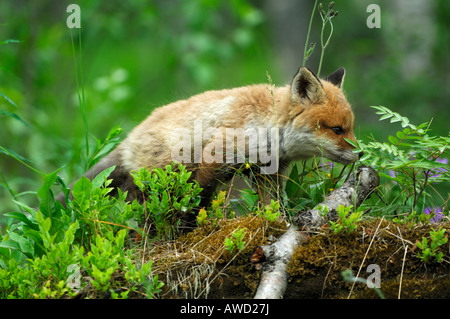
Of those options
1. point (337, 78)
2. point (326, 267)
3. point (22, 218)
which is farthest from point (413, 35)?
point (22, 218)

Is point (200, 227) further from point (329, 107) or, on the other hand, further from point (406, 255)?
point (329, 107)

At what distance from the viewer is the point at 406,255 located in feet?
10.1

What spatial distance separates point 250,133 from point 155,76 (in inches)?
426

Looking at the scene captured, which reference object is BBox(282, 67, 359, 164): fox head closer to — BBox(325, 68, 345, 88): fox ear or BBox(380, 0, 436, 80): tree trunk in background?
BBox(325, 68, 345, 88): fox ear

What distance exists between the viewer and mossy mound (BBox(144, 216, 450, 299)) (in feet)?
9.61

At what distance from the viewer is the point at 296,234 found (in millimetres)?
3266

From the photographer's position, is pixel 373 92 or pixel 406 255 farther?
pixel 373 92

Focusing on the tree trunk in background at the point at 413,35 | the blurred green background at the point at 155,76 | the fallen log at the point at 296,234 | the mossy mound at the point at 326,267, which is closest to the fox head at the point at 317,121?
the fallen log at the point at 296,234

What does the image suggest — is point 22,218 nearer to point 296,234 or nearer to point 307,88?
point 296,234

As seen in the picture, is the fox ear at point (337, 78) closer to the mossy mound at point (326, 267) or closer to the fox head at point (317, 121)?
the fox head at point (317, 121)

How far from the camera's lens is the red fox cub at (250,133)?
4301 millimetres

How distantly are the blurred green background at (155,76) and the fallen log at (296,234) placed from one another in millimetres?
3674
